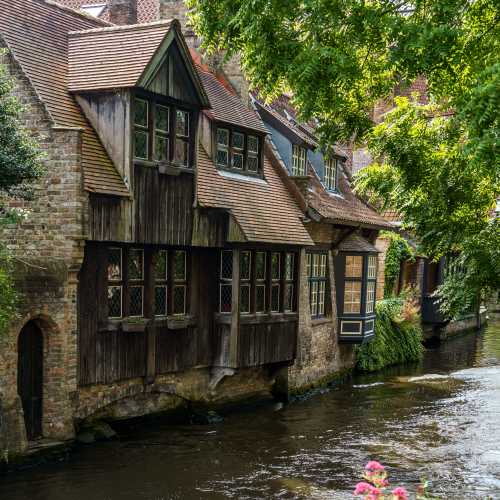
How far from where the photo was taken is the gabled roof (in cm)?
1622

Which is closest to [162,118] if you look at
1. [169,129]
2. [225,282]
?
[169,129]

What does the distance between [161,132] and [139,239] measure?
7.60ft

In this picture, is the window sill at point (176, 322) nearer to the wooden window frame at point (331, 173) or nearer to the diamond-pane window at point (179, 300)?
the diamond-pane window at point (179, 300)

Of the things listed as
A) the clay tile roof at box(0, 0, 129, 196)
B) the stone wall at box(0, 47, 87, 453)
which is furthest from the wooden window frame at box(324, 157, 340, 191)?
the stone wall at box(0, 47, 87, 453)

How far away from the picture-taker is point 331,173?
86.7ft

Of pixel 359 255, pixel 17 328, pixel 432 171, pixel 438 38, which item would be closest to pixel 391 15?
pixel 438 38

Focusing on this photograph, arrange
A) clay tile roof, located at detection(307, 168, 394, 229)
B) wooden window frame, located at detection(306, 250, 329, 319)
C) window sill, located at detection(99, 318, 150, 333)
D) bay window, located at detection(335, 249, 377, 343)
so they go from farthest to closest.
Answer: bay window, located at detection(335, 249, 377, 343) → wooden window frame, located at detection(306, 250, 329, 319) → clay tile roof, located at detection(307, 168, 394, 229) → window sill, located at detection(99, 318, 150, 333)

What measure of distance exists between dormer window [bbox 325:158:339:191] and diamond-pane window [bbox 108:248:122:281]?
10728mm

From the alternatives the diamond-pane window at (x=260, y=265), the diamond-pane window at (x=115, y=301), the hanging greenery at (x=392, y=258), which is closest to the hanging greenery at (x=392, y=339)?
the hanging greenery at (x=392, y=258)

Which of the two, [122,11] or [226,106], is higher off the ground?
[122,11]

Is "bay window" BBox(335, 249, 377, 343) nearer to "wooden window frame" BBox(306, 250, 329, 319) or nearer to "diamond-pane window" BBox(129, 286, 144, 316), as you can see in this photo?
"wooden window frame" BBox(306, 250, 329, 319)

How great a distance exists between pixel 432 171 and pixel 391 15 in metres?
3.50

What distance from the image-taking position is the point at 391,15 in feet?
43.1

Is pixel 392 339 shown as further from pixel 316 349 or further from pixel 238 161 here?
pixel 238 161
